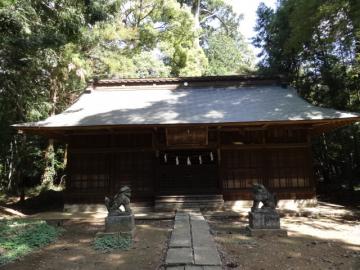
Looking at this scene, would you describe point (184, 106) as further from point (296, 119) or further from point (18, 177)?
point (18, 177)

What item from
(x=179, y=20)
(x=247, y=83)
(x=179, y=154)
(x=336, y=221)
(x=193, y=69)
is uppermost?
(x=179, y=20)

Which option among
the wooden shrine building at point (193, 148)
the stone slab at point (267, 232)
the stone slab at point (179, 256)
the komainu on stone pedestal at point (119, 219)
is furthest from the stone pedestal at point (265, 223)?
the wooden shrine building at point (193, 148)

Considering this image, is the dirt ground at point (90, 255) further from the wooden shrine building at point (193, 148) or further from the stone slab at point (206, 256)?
the wooden shrine building at point (193, 148)

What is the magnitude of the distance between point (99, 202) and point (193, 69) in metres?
13.7

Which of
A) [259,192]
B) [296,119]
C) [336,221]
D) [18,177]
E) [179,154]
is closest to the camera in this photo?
[259,192]

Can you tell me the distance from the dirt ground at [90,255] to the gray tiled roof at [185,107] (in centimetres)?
372

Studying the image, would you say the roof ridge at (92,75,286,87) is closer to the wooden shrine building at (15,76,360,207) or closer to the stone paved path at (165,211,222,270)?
the wooden shrine building at (15,76,360,207)

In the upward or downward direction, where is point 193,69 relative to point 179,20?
downward

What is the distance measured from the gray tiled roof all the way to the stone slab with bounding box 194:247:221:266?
5035 millimetres

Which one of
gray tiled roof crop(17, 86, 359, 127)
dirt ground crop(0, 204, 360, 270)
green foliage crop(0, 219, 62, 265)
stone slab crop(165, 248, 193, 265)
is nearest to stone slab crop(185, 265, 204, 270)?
stone slab crop(165, 248, 193, 265)

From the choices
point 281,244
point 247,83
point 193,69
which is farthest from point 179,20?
point 281,244

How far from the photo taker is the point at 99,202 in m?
11.4

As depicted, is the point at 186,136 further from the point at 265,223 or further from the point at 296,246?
the point at 296,246

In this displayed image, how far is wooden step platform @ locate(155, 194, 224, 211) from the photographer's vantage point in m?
11.0
